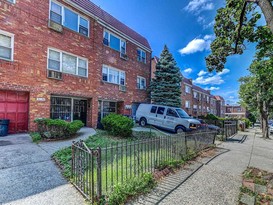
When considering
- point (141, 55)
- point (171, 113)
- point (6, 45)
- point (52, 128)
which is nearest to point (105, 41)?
point (141, 55)

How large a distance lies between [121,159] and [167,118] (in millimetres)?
9694

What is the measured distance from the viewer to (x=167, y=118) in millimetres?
13477

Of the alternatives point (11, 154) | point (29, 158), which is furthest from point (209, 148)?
Result: point (11, 154)

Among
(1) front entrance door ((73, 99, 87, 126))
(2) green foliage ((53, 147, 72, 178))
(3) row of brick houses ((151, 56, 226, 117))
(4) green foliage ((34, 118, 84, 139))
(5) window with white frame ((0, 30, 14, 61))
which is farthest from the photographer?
(3) row of brick houses ((151, 56, 226, 117))

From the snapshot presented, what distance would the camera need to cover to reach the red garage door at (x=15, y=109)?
9.05 metres

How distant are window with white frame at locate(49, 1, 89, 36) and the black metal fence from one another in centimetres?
998

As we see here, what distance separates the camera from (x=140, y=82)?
19328 mm

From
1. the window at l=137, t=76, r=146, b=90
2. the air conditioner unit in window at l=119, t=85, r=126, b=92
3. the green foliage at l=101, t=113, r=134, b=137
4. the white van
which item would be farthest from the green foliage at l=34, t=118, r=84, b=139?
the window at l=137, t=76, r=146, b=90

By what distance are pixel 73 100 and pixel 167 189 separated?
10.6 m

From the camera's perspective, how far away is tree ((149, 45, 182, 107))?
19.0 m

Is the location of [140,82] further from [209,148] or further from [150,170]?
[150,170]

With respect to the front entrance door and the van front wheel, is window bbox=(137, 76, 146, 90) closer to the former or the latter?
the van front wheel

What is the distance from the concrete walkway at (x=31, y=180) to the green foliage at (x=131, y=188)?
695 millimetres

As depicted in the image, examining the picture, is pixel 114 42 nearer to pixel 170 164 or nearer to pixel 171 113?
pixel 171 113
